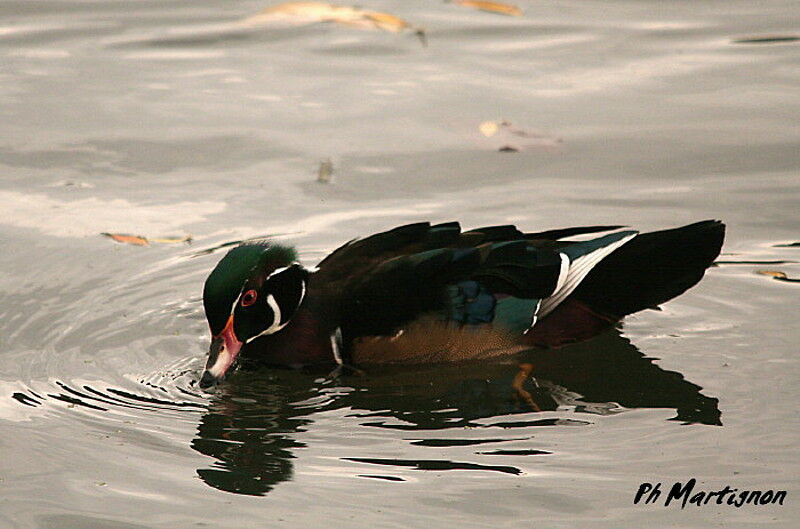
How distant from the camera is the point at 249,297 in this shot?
5902mm

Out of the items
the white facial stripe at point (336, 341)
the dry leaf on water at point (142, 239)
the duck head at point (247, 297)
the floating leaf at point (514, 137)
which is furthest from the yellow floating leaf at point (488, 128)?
the white facial stripe at point (336, 341)

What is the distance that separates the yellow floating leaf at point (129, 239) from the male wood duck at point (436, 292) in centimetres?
136

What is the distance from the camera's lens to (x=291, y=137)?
8.58 m

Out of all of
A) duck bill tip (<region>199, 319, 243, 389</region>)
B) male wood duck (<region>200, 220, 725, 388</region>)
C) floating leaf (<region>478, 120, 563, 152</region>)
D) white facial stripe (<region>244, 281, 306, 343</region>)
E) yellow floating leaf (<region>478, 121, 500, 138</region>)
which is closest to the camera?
duck bill tip (<region>199, 319, 243, 389</region>)

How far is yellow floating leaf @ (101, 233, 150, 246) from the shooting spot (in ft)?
23.6

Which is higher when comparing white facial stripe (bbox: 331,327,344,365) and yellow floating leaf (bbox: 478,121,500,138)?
yellow floating leaf (bbox: 478,121,500,138)

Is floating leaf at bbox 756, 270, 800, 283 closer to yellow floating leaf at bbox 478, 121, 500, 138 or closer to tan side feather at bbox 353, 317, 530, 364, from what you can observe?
tan side feather at bbox 353, 317, 530, 364

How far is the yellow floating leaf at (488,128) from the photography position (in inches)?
338

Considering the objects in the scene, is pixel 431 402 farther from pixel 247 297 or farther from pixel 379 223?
pixel 379 223

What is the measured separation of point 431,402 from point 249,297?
90 centimetres

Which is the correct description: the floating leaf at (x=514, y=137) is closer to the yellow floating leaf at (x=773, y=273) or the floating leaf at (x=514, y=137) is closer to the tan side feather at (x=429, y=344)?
the yellow floating leaf at (x=773, y=273)

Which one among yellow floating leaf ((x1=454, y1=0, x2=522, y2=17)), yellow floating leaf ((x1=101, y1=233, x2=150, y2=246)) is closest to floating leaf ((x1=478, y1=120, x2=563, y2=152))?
yellow floating leaf ((x1=101, y1=233, x2=150, y2=246))

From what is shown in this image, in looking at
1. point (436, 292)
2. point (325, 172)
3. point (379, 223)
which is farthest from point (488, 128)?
point (436, 292)

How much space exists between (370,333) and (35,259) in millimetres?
2079
